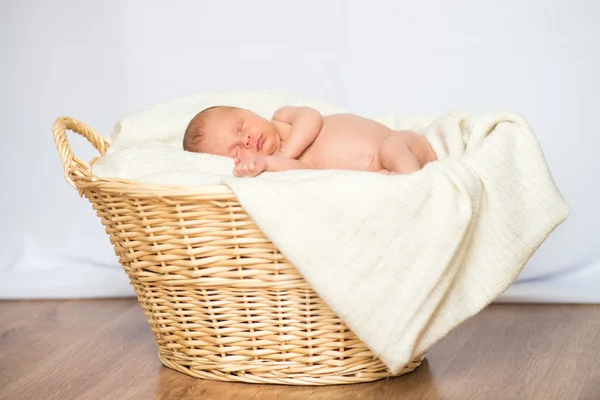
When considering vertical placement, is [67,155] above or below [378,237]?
above

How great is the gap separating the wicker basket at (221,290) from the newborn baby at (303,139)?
0.29m

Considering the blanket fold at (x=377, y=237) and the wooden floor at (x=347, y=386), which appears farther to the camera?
the wooden floor at (x=347, y=386)

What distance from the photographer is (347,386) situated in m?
1.54

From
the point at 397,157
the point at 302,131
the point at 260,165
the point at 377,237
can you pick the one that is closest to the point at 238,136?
the point at 302,131

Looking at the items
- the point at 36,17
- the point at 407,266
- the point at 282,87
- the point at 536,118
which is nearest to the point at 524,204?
the point at 407,266

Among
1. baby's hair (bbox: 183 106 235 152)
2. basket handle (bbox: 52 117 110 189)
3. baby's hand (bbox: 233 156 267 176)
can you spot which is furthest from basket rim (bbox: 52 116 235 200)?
baby's hair (bbox: 183 106 235 152)

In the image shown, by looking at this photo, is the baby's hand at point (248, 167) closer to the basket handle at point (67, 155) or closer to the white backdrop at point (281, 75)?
the basket handle at point (67, 155)

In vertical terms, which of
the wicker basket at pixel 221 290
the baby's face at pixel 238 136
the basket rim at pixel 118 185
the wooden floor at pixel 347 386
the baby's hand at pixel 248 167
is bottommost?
the wooden floor at pixel 347 386

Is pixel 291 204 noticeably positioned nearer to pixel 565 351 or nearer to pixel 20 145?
pixel 565 351

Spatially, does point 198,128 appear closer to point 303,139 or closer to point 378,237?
point 303,139

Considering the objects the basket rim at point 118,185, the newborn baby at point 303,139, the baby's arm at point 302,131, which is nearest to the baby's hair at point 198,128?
the newborn baby at point 303,139

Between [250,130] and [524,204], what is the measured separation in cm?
60

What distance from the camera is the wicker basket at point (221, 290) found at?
4.69 ft

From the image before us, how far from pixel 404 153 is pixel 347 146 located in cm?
14
